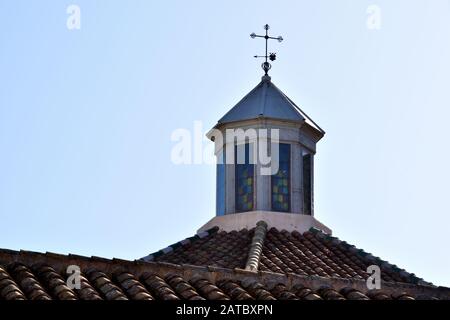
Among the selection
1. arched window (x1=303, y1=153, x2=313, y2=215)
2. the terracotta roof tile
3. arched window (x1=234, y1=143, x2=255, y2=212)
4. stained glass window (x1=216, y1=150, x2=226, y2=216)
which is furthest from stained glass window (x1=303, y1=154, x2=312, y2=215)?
the terracotta roof tile

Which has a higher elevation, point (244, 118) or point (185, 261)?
point (244, 118)

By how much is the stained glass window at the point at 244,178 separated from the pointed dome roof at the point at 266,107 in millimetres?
609

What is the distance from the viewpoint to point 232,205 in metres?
20.2

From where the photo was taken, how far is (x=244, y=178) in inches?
798

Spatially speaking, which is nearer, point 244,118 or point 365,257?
point 365,257

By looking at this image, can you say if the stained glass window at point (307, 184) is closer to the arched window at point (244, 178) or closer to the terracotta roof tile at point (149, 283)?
the arched window at point (244, 178)

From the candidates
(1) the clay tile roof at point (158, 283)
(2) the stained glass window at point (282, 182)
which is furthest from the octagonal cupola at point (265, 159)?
(1) the clay tile roof at point (158, 283)

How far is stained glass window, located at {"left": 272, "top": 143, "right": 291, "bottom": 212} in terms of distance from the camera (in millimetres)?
20016

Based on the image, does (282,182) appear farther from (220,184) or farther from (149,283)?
(149,283)

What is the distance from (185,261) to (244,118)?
10.6ft

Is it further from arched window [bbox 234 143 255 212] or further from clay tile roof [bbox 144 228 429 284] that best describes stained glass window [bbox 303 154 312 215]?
arched window [bbox 234 143 255 212]

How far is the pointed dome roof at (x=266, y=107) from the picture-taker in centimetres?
2031
